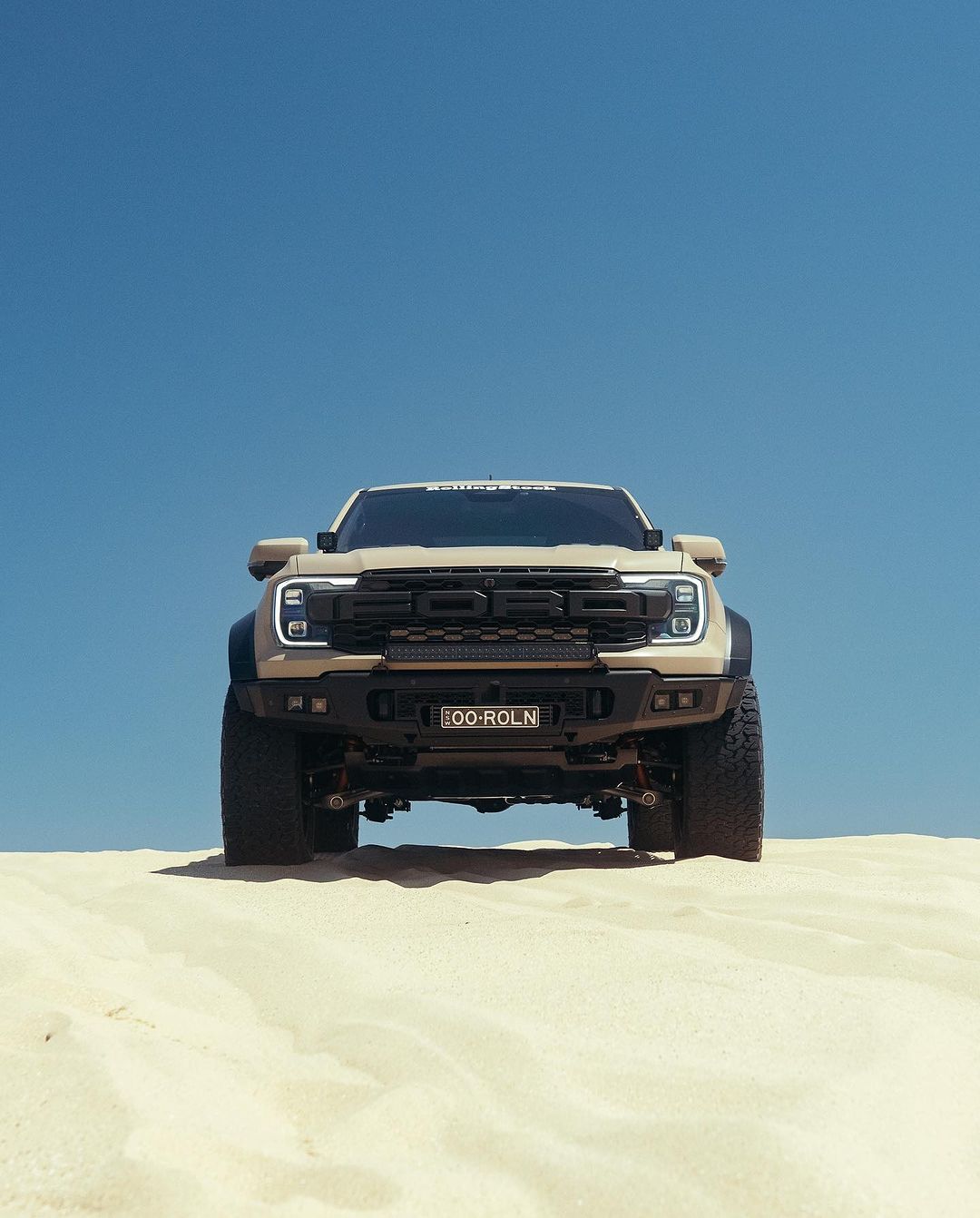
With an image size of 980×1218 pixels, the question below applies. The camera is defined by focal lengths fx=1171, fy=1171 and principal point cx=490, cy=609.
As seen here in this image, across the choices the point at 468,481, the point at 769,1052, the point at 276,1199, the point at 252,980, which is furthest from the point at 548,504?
the point at 276,1199

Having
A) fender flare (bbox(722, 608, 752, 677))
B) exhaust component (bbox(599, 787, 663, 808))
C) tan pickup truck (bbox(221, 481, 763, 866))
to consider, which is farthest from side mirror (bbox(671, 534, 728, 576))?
exhaust component (bbox(599, 787, 663, 808))

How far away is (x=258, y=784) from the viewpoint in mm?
5988

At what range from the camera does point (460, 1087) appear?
2.23 metres

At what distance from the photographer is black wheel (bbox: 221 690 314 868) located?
5.98 meters

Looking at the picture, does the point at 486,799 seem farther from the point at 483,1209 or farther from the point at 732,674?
the point at 483,1209

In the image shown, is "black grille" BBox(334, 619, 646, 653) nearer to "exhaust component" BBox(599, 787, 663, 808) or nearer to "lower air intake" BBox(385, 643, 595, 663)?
"lower air intake" BBox(385, 643, 595, 663)

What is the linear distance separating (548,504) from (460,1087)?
5.44 metres

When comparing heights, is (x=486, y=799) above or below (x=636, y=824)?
above

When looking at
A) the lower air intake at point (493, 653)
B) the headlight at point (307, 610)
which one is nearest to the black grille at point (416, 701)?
the lower air intake at point (493, 653)

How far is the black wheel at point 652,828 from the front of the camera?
808 cm

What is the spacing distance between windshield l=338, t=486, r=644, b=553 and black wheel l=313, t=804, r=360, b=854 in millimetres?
2179

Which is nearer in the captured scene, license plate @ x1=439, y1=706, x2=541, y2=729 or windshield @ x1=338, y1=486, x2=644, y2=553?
license plate @ x1=439, y1=706, x2=541, y2=729

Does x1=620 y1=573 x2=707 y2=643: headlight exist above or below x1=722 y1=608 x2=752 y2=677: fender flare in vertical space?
above

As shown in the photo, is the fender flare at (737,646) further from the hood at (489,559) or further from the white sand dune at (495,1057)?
the white sand dune at (495,1057)
